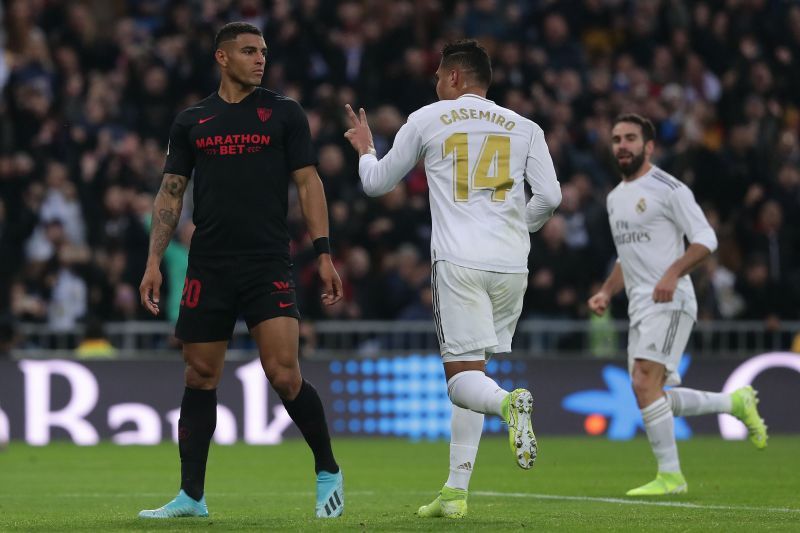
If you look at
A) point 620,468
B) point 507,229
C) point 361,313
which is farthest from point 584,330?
point 507,229

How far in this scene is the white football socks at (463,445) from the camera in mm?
7977

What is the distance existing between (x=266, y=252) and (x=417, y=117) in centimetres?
101

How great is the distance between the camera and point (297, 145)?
7.91m

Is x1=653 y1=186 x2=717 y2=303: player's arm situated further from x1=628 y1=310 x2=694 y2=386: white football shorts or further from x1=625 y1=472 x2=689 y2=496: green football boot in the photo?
x1=625 y1=472 x2=689 y2=496: green football boot

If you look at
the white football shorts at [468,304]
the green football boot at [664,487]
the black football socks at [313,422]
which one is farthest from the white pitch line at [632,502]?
the black football socks at [313,422]

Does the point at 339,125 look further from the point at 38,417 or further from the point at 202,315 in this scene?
the point at 202,315

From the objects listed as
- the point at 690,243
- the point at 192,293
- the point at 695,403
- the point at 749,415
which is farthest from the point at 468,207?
the point at 749,415

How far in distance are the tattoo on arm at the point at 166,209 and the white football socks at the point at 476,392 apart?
1.59 metres

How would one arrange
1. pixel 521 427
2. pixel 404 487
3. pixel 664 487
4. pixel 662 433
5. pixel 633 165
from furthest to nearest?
pixel 404 487, pixel 633 165, pixel 662 433, pixel 664 487, pixel 521 427

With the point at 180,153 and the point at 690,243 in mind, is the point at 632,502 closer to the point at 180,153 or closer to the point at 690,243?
the point at 690,243

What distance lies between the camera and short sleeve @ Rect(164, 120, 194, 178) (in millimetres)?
7953

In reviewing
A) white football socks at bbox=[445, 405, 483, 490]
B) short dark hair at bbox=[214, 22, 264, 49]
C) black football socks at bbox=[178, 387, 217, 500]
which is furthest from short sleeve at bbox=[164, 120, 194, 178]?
white football socks at bbox=[445, 405, 483, 490]

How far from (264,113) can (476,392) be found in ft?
5.63

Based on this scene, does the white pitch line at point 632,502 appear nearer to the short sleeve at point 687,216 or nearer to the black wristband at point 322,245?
the short sleeve at point 687,216
